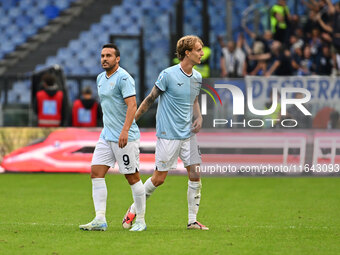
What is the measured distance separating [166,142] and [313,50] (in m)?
11.3

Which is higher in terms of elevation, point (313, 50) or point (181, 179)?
point (313, 50)

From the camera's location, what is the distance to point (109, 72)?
7949 millimetres

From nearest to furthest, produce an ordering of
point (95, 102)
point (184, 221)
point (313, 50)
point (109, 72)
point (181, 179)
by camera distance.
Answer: point (109, 72) → point (184, 221) → point (181, 179) → point (95, 102) → point (313, 50)

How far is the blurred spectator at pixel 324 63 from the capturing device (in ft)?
59.0

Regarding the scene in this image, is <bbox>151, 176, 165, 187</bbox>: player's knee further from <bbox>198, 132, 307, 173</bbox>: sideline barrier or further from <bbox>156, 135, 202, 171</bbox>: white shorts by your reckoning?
<bbox>198, 132, 307, 173</bbox>: sideline barrier

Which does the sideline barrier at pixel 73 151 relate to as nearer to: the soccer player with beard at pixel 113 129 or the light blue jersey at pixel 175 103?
the light blue jersey at pixel 175 103

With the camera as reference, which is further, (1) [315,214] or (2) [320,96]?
(2) [320,96]

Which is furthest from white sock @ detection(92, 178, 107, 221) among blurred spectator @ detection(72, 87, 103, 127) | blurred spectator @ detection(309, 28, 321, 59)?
blurred spectator @ detection(309, 28, 321, 59)

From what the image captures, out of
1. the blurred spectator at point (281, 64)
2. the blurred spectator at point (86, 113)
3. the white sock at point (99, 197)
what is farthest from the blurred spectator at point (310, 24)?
the white sock at point (99, 197)

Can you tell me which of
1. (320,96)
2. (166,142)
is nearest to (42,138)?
(320,96)

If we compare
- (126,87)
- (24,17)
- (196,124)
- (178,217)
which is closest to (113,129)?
(126,87)

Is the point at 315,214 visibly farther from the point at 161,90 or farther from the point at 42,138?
the point at 42,138

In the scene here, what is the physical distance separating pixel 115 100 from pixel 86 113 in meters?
9.17

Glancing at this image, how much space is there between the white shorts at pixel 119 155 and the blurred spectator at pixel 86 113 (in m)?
8.91
